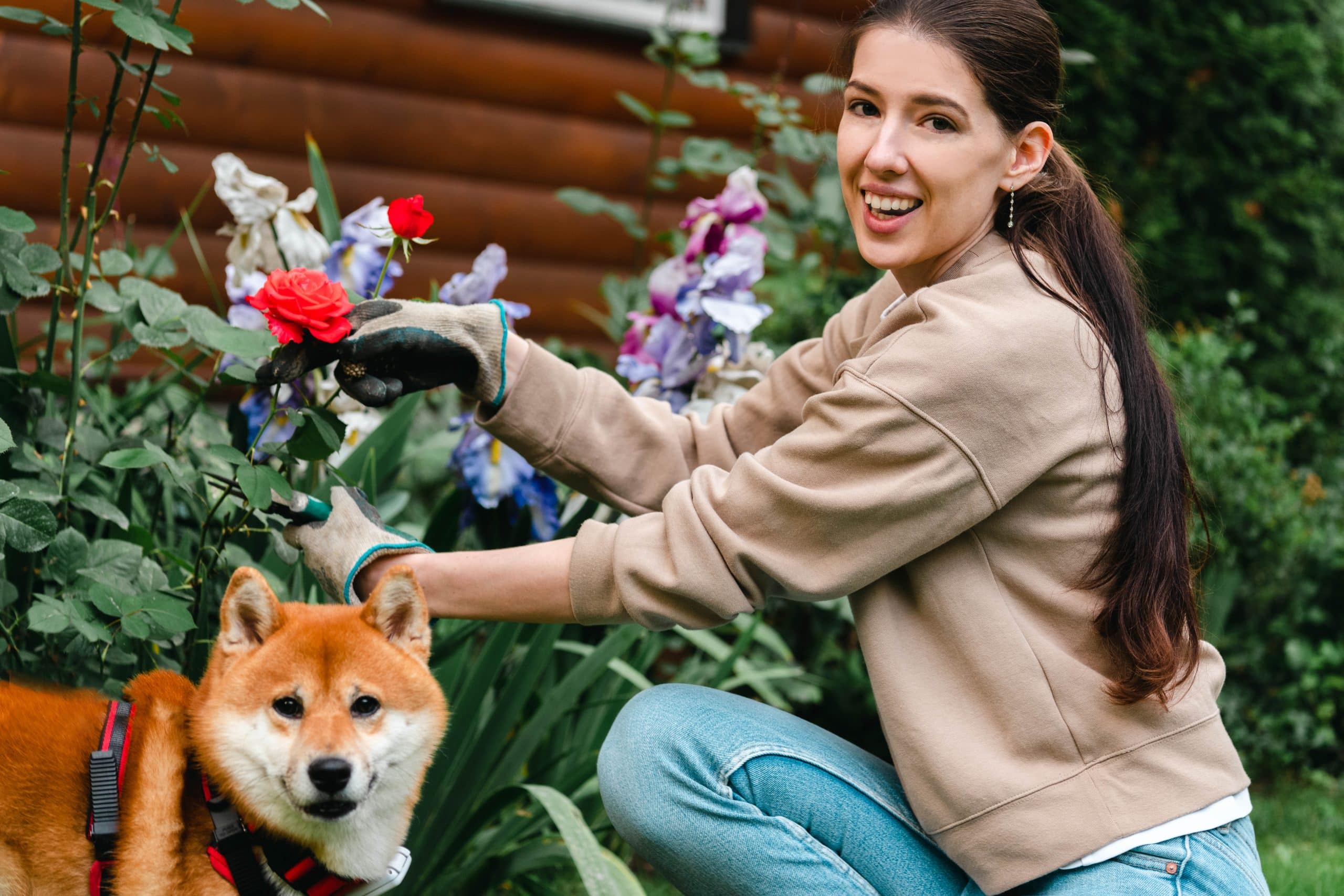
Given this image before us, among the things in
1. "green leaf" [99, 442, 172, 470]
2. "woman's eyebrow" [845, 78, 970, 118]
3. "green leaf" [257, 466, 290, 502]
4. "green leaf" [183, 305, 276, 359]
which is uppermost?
"woman's eyebrow" [845, 78, 970, 118]

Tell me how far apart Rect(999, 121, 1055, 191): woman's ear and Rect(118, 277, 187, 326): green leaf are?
1.38m

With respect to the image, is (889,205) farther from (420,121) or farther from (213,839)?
(420,121)

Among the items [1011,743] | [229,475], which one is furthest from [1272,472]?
[229,475]

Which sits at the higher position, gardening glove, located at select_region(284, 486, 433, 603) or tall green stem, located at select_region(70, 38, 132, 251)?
tall green stem, located at select_region(70, 38, 132, 251)

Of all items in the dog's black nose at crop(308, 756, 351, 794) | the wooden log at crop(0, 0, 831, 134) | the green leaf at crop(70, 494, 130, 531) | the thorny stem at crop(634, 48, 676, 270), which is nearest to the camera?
the dog's black nose at crop(308, 756, 351, 794)

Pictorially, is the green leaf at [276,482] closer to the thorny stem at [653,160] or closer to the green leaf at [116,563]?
the green leaf at [116,563]

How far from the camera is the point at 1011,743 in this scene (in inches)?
64.4

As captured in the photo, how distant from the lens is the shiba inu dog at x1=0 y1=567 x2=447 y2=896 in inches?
57.4

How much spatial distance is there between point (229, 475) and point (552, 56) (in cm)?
266

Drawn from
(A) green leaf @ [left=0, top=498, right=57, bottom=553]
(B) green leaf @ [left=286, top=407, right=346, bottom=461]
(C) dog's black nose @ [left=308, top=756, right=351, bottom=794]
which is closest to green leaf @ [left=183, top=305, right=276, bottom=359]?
(B) green leaf @ [left=286, top=407, right=346, bottom=461]

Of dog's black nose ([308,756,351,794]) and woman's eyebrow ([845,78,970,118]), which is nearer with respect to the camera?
dog's black nose ([308,756,351,794])

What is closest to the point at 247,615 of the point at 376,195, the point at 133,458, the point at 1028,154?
the point at 133,458

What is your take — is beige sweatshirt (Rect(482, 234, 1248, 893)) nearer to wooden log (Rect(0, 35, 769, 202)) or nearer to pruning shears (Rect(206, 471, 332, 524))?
pruning shears (Rect(206, 471, 332, 524))

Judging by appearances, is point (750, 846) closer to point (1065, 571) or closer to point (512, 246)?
point (1065, 571)
